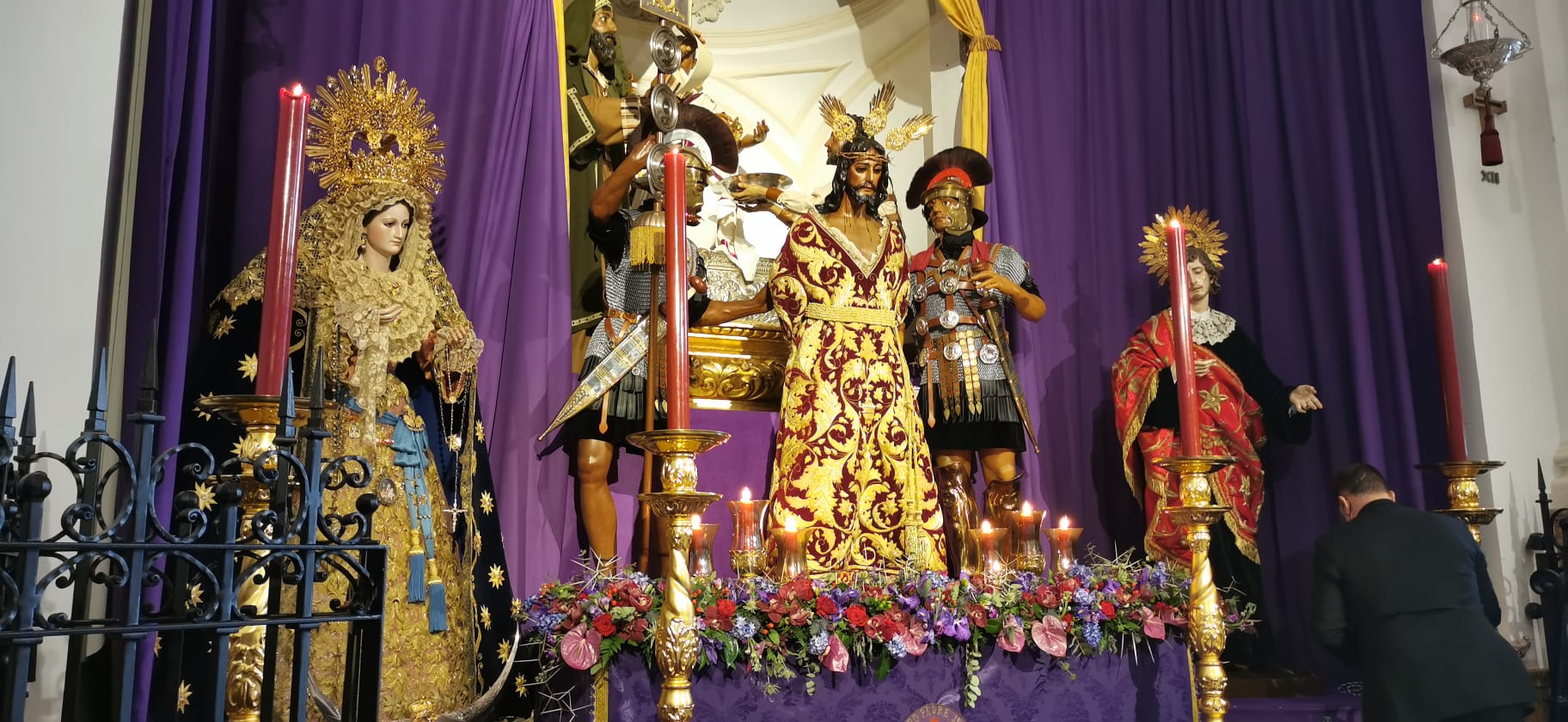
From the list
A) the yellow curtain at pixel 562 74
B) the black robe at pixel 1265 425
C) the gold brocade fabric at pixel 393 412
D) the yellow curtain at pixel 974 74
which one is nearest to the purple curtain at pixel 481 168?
the yellow curtain at pixel 562 74

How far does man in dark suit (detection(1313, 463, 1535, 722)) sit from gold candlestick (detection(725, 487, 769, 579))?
1.75m

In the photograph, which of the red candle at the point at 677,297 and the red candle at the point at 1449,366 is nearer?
the red candle at the point at 677,297

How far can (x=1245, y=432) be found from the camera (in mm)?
4895

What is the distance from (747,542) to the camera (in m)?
3.83

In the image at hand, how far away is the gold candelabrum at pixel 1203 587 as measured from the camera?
10.5 feet

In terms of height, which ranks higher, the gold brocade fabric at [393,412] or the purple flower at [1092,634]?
the gold brocade fabric at [393,412]

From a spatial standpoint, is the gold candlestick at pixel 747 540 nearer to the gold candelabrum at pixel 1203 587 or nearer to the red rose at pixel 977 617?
the red rose at pixel 977 617

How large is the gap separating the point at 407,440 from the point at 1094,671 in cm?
211

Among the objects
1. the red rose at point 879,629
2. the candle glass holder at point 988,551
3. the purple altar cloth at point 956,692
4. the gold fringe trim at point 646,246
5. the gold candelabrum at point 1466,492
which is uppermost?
the gold fringe trim at point 646,246

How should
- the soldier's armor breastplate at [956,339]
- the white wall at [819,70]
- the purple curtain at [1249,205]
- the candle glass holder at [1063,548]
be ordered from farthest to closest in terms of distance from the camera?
the white wall at [819,70]
the purple curtain at [1249,205]
the soldier's armor breastplate at [956,339]
the candle glass holder at [1063,548]

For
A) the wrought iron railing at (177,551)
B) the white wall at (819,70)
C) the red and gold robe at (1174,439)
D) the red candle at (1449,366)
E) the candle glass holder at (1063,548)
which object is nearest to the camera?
the wrought iron railing at (177,551)

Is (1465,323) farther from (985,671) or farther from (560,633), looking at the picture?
(560,633)

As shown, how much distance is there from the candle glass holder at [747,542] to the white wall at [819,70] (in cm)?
Result: 206

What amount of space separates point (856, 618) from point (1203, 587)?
0.94 m
